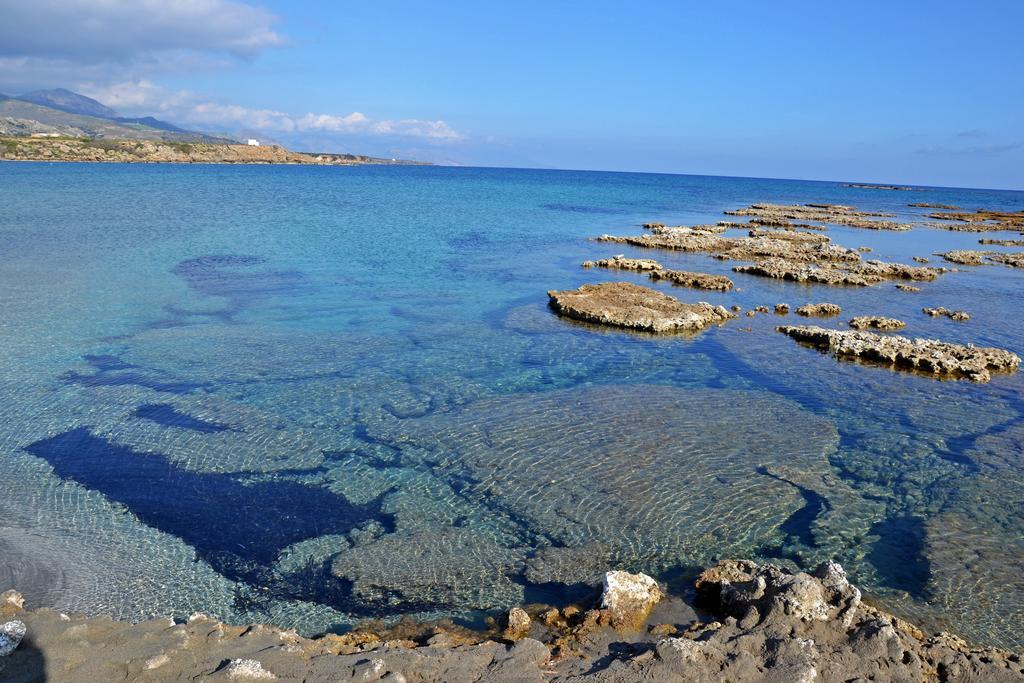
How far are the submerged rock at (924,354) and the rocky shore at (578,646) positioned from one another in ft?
50.0

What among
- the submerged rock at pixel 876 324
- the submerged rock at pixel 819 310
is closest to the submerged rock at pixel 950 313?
the submerged rock at pixel 876 324

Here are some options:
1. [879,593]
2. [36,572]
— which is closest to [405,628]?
[36,572]

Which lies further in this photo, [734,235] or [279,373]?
[734,235]

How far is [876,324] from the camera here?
27.5 meters

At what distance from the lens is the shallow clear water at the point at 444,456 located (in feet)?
35.1

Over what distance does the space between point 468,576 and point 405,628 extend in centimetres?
154

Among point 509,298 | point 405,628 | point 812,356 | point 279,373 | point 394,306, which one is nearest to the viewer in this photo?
point 405,628

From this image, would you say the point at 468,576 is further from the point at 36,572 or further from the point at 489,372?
the point at 489,372

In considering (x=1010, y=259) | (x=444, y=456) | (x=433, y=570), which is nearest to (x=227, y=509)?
(x=433, y=570)

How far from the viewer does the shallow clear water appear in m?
10.7

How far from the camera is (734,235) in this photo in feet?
190

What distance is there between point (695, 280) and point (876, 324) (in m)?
9.40

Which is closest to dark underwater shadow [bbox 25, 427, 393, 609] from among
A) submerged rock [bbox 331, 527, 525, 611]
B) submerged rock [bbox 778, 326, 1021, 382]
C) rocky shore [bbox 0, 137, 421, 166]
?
submerged rock [bbox 331, 527, 525, 611]

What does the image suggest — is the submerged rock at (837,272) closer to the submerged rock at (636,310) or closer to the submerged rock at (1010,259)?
the submerged rock at (1010,259)
